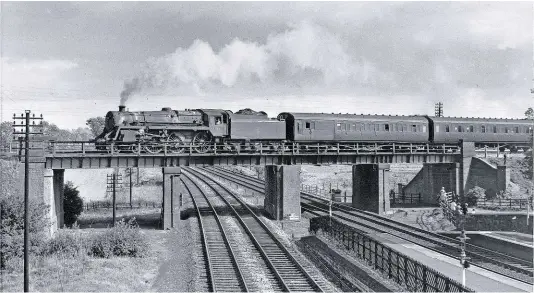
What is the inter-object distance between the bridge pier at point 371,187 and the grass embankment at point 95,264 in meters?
16.5

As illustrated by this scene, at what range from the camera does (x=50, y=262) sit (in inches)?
728

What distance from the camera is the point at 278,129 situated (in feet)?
106

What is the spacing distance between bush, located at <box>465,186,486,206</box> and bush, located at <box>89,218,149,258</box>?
25671mm

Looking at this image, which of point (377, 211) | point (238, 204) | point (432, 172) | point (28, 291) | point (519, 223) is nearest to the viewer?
point (28, 291)

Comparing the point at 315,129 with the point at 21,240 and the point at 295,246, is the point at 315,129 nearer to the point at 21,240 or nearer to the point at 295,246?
the point at 295,246

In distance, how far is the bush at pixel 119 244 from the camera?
20267 millimetres

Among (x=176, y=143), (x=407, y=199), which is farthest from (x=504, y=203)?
(x=176, y=143)

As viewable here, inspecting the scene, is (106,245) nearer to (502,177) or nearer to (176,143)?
(176,143)

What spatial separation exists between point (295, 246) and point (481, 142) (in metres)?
25.4

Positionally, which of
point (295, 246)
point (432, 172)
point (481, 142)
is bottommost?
point (295, 246)

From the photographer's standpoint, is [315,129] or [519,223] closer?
[519,223]

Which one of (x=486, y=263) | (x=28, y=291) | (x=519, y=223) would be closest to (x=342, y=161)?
(x=519, y=223)

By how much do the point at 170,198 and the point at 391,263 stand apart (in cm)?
1510

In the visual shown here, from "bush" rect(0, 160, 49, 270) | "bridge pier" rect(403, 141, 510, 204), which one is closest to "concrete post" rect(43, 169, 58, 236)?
"bush" rect(0, 160, 49, 270)
